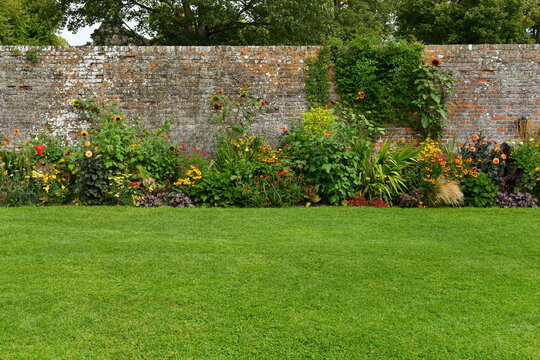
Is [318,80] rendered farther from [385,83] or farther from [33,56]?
[33,56]

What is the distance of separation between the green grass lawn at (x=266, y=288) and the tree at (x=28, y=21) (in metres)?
14.3

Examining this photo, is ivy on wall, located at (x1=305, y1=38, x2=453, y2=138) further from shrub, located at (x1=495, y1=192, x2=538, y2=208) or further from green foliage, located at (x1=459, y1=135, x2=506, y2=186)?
shrub, located at (x1=495, y1=192, x2=538, y2=208)

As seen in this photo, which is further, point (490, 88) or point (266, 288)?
point (490, 88)

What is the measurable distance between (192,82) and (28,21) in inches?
554

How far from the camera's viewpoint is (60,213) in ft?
21.0

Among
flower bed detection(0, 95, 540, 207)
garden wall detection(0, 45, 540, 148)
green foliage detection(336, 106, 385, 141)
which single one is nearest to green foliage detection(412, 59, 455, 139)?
garden wall detection(0, 45, 540, 148)

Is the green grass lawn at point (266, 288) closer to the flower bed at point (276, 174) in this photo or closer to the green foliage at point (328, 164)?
the flower bed at point (276, 174)

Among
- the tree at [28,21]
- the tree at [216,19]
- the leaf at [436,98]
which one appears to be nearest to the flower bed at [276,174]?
the leaf at [436,98]

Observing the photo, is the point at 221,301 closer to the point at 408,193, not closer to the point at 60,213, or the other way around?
the point at 60,213

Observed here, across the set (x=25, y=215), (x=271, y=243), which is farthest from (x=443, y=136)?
(x=25, y=215)

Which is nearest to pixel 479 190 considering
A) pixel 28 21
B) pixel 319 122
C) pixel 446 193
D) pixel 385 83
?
pixel 446 193

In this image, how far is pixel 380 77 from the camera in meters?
9.04

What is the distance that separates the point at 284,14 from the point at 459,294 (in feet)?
46.2

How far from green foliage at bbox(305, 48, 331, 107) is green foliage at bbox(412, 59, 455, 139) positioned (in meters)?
1.61
